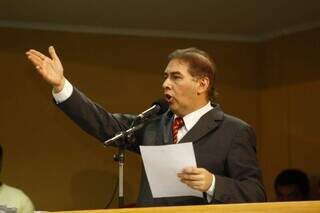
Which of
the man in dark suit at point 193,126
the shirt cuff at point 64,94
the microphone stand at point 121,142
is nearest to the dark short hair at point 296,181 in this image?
the man in dark suit at point 193,126

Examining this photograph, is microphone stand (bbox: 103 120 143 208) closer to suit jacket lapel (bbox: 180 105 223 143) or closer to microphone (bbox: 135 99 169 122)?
microphone (bbox: 135 99 169 122)

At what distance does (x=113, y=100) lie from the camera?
172 inches

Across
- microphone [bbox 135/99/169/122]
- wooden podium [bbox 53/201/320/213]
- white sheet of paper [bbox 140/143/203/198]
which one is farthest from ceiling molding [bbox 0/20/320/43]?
wooden podium [bbox 53/201/320/213]

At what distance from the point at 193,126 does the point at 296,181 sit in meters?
2.32

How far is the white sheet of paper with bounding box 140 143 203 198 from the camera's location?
65.3 inches

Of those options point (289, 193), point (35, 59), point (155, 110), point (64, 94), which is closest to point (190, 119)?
point (155, 110)

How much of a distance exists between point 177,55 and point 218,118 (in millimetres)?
282

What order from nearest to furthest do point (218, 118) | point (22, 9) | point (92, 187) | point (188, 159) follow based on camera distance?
point (188, 159), point (218, 118), point (22, 9), point (92, 187)

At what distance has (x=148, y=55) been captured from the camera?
451cm

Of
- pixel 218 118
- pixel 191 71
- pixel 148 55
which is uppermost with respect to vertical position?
pixel 148 55

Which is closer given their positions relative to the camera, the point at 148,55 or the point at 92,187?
the point at 92,187

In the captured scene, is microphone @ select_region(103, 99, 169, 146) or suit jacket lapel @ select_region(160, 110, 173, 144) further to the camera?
suit jacket lapel @ select_region(160, 110, 173, 144)

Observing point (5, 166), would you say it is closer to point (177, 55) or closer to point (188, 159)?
point (177, 55)

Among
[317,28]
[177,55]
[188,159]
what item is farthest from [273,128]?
[188,159]
